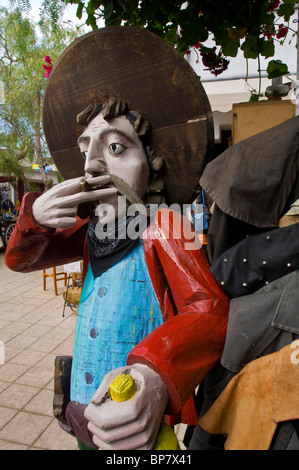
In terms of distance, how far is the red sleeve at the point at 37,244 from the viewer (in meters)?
1.15

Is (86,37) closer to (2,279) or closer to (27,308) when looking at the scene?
(27,308)

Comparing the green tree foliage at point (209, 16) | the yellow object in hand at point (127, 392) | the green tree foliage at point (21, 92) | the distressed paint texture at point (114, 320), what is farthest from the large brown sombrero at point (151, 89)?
the green tree foliage at point (21, 92)

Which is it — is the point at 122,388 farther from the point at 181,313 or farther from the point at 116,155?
the point at 116,155

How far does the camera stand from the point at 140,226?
3.71 feet

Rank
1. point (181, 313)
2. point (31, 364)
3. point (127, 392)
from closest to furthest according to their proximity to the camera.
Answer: point (127, 392), point (181, 313), point (31, 364)

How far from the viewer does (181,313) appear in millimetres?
955

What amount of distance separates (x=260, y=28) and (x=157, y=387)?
4.41 feet

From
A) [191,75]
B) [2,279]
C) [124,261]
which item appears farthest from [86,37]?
[2,279]

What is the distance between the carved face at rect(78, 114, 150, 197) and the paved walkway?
2.06m

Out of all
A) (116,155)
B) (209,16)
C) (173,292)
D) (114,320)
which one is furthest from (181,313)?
(209,16)

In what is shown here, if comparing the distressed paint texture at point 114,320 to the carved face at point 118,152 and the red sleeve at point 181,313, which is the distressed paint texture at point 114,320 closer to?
the red sleeve at point 181,313

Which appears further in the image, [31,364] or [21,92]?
[21,92]

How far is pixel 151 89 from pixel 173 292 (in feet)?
2.21

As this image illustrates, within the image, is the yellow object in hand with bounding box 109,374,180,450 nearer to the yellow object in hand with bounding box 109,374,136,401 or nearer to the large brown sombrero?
the yellow object in hand with bounding box 109,374,136,401
